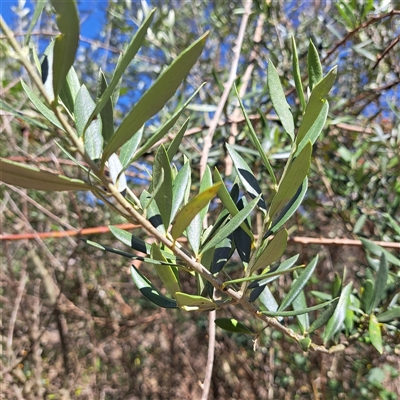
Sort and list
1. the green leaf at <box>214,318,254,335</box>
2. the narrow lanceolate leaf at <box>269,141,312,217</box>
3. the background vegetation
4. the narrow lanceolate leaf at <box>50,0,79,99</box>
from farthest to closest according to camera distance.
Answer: the background vegetation → the green leaf at <box>214,318,254,335</box> → the narrow lanceolate leaf at <box>269,141,312,217</box> → the narrow lanceolate leaf at <box>50,0,79,99</box>

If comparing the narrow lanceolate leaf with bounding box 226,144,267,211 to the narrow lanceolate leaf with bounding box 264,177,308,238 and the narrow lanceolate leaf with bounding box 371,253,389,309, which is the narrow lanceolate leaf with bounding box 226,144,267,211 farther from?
the narrow lanceolate leaf with bounding box 371,253,389,309

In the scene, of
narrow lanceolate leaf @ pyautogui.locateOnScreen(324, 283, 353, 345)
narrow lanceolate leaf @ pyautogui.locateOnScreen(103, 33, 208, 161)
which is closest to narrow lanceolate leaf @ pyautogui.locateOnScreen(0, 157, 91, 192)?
narrow lanceolate leaf @ pyautogui.locateOnScreen(103, 33, 208, 161)

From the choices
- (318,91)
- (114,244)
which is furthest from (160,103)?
(114,244)

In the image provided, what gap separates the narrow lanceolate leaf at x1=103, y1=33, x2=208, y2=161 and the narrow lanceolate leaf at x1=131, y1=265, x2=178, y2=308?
0.23 m

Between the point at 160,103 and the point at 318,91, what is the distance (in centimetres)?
17

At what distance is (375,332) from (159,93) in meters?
0.58

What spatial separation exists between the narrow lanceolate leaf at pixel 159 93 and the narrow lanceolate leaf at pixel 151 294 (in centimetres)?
23

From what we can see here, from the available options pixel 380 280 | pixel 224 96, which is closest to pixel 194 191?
pixel 224 96

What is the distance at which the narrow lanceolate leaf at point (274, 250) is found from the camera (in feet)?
1.35

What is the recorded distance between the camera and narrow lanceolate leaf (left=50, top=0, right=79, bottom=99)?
0.28m

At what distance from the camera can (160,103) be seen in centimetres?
32

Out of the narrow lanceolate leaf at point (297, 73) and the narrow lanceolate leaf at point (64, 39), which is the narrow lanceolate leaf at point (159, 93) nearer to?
the narrow lanceolate leaf at point (64, 39)

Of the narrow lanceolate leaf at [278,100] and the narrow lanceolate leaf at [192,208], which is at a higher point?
the narrow lanceolate leaf at [278,100]

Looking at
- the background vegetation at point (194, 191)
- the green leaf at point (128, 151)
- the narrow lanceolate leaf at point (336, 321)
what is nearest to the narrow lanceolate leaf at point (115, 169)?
the green leaf at point (128, 151)
